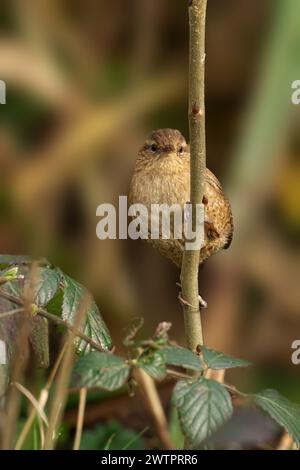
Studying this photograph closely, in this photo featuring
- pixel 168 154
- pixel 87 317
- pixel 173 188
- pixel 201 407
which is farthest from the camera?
pixel 168 154

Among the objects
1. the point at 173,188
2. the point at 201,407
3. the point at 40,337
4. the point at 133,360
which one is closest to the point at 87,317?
the point at 40,337

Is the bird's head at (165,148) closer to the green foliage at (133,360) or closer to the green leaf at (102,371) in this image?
the green foliage at (133,360)

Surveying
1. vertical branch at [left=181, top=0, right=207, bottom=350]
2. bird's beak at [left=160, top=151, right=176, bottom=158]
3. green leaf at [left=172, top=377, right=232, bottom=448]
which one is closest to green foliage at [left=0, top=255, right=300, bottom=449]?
green leaf at [left=172, top=377, right=232, bottom=448]

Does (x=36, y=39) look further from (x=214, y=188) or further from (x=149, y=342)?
(x=149, y=342)

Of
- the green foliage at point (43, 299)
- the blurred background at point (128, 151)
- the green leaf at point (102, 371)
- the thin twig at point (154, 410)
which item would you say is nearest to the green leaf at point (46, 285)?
the green foliage at point (43, 299)

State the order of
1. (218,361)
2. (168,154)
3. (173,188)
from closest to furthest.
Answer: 1. (218,361)
2. (173,188)
3. (168,154)

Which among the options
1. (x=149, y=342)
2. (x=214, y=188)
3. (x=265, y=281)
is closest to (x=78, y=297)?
(x=149, y=342)

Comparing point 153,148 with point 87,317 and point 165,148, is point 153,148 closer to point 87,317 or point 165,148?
Answer: point 165,148
